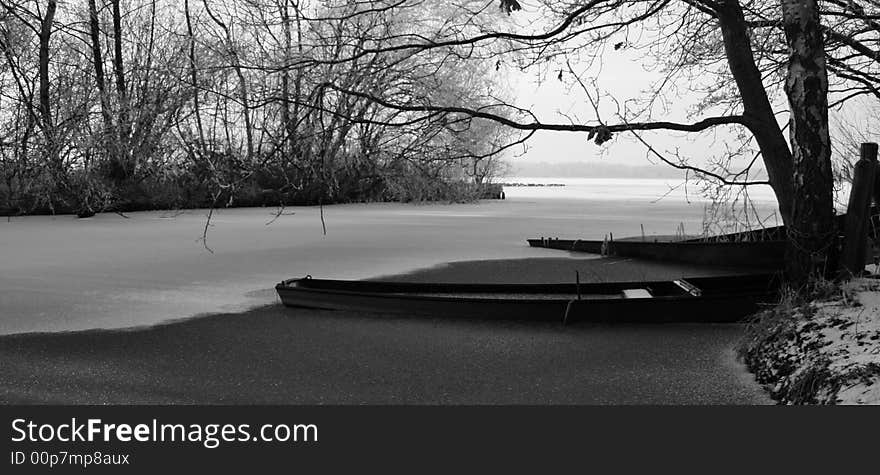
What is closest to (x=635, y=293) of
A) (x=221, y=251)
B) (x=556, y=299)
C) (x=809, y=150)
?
(x=556, y=299)

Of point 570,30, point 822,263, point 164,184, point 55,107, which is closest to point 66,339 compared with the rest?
point 570,30

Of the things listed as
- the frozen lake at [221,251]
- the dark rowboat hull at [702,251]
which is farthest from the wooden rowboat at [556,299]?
the dark rowboat hull at [702,251]

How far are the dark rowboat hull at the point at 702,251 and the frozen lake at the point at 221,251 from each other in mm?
604

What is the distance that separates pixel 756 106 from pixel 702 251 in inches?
86.0

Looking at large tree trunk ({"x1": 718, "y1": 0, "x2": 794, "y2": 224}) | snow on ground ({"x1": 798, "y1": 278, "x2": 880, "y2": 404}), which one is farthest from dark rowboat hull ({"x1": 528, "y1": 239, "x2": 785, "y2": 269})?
snow on ground ({"x1": 798, "y1": 278, "x2": 880, "y2": 404})

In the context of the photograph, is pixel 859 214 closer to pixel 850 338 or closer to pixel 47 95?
pixel 850 338

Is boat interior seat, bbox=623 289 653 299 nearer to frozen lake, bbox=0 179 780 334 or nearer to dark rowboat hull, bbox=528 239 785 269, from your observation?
dark rowboat hull, bbox=528 239 785 269

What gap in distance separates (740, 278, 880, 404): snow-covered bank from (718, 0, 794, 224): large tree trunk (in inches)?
61.6

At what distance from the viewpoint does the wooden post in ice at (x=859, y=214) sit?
475cm

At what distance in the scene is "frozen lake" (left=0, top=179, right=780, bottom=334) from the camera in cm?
562

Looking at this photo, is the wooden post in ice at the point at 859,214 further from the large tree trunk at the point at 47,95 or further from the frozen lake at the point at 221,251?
the large tree trunk at the point at 47,95

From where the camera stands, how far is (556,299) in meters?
5.00

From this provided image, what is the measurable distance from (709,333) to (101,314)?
3.98 metres
